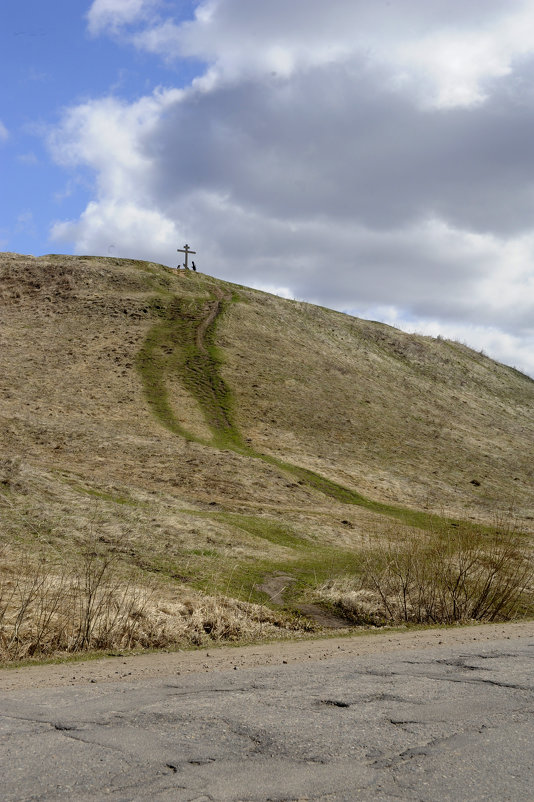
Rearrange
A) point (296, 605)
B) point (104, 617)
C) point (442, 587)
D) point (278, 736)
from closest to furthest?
point (278, 736) → point (104, 617) → point (442, 587) → point (296, 605)

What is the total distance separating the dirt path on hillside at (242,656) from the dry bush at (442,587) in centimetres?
148

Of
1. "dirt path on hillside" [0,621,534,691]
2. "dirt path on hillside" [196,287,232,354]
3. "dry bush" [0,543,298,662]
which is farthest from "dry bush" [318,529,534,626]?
"dirt path on hillside" [196,287,232,354]

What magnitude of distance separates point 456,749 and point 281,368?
51.5 metres

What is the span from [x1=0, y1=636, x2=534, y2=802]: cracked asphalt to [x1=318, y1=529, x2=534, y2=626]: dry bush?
6194 mm

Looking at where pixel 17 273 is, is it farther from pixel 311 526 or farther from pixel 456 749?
pixel 456 749

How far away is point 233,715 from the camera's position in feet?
23.6

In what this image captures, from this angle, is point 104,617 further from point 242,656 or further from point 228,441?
point 228,441

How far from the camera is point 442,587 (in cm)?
1591

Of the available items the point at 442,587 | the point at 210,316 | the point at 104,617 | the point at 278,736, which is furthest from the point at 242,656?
the point at 210,316

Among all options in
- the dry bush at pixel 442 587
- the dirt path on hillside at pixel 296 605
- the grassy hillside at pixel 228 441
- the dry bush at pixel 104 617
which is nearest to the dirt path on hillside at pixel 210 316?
the grassy hillside at pixel 228 441

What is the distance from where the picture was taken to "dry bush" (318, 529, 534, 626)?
15.6m

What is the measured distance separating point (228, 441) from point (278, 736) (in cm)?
3503

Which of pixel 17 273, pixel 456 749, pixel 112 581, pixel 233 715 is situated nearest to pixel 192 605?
pixel 112 581

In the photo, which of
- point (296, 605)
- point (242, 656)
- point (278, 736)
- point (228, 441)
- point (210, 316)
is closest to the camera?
point (278, 736)
